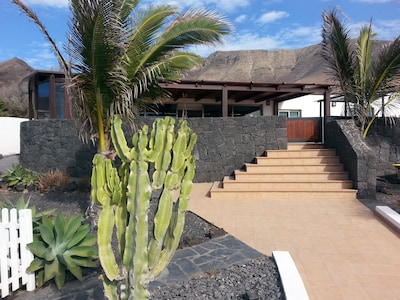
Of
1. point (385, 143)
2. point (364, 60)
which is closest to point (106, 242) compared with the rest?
point (364, 60)

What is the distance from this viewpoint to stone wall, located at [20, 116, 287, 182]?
30.5 feet

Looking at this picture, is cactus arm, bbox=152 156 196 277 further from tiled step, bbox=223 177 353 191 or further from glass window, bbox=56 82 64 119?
glass window, bbox=56 82 64 119

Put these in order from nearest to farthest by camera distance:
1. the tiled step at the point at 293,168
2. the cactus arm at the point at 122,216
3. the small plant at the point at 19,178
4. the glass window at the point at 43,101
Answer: the cactus arm at the point at 122,216
the tiled step at the point at 293,168
the small plant at the point at 19,178
the glass window at the point at 43,101

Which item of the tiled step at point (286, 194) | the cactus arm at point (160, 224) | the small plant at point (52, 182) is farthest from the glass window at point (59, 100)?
the cactus arm at point (160, 224)

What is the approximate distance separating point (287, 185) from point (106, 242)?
20.3 feet

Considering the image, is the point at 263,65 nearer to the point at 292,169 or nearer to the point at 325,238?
the point at 292,169

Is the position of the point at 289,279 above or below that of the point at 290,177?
below

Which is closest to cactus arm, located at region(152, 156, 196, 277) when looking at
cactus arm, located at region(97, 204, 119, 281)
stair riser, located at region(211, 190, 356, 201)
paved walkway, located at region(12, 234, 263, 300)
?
cactus arm, located at region(97, 204, 119, 281)

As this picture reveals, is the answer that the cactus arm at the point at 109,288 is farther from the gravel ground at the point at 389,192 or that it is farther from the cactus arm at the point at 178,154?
the gravel ground at the point at 389,192

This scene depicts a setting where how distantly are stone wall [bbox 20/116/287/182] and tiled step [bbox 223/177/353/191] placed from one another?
138 cm

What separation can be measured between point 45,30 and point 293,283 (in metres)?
5.17

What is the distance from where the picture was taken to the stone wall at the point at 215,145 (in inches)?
365

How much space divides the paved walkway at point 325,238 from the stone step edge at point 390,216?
13 cm

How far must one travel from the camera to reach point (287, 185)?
7613 mm
